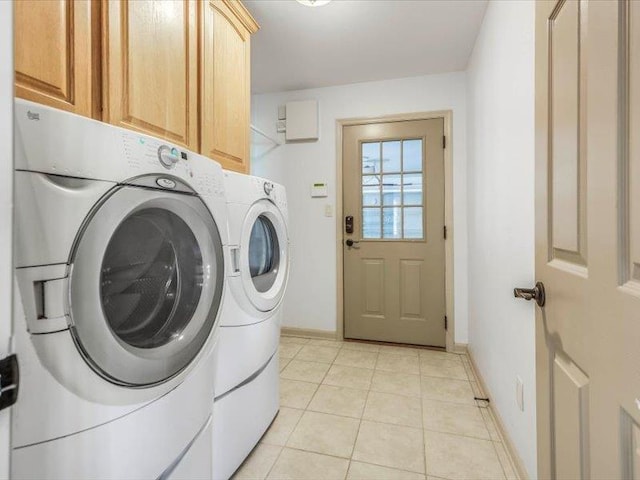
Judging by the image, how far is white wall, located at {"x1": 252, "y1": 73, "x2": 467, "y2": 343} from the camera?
8.55 ft

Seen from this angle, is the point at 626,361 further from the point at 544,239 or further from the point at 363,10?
the point at 363,10

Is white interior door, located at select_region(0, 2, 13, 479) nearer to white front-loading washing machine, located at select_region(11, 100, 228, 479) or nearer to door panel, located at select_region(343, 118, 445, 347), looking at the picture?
white front-loading washing machine, located at select_region(11, 100, 228, 479)

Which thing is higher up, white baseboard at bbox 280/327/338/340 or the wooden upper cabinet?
the wooden upper cabinet

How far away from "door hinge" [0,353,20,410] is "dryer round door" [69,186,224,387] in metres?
0.23

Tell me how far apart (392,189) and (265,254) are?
5.13ft

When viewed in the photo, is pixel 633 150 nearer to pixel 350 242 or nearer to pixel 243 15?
pixel 243 15

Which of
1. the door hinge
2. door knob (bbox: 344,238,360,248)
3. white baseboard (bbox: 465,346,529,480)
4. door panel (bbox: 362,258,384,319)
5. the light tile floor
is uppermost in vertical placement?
door knob (bbox: 344,238,360,248)

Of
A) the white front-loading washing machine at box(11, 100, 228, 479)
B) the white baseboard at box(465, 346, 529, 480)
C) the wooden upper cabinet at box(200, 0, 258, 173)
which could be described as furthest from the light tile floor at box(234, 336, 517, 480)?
the wooden upper cabinet at box(200, 0, 258, 173)

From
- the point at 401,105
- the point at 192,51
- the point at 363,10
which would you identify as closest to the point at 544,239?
the point at 192,51

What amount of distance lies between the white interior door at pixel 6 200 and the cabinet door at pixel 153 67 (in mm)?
714

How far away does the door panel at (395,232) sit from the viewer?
8.73ft

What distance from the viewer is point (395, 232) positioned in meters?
2.76

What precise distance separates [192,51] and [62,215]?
118cm

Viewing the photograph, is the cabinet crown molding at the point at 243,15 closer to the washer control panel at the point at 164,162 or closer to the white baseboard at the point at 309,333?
the washer control panel at the point at 164,162
